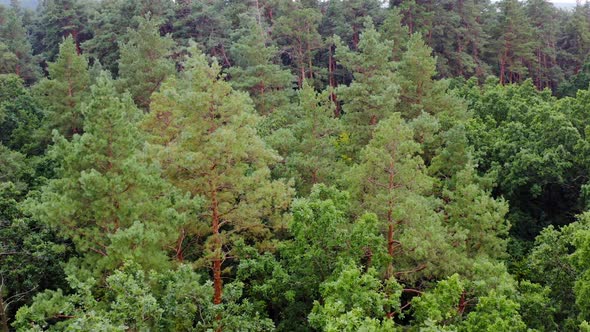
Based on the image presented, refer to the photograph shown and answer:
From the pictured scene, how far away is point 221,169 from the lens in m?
17.8

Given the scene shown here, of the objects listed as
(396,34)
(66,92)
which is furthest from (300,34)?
(66,92)

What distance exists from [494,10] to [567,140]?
38.4 metres

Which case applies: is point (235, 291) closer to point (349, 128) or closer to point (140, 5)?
point (349, 128)

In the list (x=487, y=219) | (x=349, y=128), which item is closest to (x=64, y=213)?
(x=487, y=219)

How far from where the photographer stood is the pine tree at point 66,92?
101 ft

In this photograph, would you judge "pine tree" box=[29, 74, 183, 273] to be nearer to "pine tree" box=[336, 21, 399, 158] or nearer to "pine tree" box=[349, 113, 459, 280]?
"pine tree" box=[349, 113, 459, 280]

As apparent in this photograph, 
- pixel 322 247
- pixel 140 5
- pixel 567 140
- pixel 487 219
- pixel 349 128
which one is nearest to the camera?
pixel 322 247

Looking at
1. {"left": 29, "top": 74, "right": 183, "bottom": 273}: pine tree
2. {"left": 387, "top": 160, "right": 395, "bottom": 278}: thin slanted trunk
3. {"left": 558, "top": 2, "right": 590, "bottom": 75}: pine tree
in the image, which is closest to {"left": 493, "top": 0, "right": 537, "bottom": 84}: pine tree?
{"left": 558, "top": 2, "right": 590, "bottom": 75}: pine tree

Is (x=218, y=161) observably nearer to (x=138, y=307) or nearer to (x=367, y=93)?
(x=138, y=307)

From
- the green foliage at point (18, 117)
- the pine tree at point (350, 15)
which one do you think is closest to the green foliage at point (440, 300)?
the green foliage at point (18, 117)

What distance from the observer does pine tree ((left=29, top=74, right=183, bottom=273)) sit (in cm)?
1483

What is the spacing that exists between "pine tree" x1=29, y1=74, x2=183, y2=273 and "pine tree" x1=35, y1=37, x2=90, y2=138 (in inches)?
626

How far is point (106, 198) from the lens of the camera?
599 inches

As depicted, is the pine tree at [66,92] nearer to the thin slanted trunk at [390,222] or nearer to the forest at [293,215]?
the forest at [293,215]
